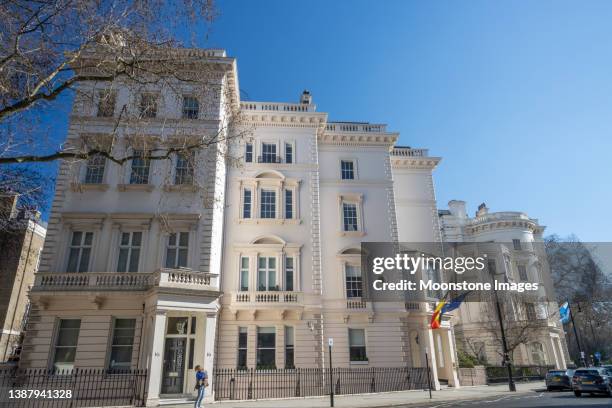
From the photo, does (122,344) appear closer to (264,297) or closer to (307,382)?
(264,297)

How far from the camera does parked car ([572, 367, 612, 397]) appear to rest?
1995cm

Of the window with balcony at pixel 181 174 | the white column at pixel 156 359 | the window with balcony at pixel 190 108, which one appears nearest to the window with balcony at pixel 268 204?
the window with balcony at pixel 181 174

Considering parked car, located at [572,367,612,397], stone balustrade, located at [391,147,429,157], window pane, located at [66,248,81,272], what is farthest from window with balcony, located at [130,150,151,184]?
parked car, located at [572,367,612,397]

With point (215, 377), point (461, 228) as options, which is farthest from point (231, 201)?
point (461, 228)

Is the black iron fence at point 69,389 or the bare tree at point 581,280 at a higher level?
the bare tree at point 581,280

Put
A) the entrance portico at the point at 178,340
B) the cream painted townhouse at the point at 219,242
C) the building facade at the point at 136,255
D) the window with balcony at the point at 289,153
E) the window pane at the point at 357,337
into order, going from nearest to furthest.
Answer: the entrance portico at the point at 178,340, the building facade at the point at 136,255, the cream painted townhouse at the point at 219,242, the window pane at the point at 357,337, the window with balcony at the point at 289,153

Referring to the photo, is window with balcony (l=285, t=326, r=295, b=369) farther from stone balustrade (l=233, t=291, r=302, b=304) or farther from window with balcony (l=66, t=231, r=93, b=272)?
window with balcony (l=66, t=231, r=93, b=272)

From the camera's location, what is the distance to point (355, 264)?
25.5m

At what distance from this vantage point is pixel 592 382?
798 inches

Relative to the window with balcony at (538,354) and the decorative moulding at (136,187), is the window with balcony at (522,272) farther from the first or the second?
the decorative moulding at (136,187)

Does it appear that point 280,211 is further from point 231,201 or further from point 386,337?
point 386,337

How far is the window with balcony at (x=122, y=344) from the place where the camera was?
1817cm

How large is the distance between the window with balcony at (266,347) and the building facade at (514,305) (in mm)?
21870

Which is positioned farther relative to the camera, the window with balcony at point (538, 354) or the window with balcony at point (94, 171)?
the window with balcony at point (538, 354)
